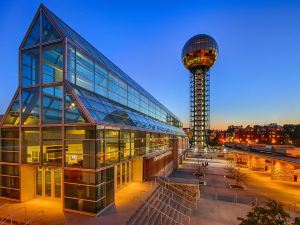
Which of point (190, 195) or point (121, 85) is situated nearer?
point (190, 195)

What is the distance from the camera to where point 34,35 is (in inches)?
611

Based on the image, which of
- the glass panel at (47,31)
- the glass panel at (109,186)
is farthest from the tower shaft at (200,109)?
the glass panel at (47,31)

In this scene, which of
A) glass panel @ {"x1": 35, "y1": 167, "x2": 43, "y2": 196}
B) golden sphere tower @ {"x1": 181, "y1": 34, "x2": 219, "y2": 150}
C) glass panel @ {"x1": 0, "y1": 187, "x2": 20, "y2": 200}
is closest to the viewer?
glass panel @ {"x1": 0, "y1": 187, "x2": 20, "y2": 200}

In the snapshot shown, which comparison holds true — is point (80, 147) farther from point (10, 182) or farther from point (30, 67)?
point (30, 67)

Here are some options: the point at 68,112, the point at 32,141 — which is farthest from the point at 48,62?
the point at 32,141

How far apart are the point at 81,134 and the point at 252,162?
43.4 meters

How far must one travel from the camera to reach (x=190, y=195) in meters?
20.0

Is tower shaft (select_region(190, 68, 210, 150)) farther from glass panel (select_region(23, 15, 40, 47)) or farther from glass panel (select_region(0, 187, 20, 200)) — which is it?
glass panel (select_region(23, 15, 40, 47))

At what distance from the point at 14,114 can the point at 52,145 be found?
15.1 ft

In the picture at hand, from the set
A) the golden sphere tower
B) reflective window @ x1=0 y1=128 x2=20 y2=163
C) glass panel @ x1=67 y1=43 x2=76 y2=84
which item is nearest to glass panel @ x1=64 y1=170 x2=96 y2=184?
A: reflective window @ x1=0 y1=128 x2=20 y2=163

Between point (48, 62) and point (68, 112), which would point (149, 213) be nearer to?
point (68, 112)

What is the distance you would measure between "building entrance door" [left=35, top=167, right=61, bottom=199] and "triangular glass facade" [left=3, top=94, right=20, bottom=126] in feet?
14.2

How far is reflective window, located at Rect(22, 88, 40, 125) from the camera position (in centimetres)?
1480

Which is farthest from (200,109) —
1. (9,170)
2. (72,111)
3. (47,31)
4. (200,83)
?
(9,170)
